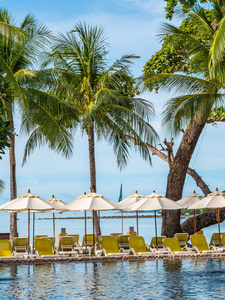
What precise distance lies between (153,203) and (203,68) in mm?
5044

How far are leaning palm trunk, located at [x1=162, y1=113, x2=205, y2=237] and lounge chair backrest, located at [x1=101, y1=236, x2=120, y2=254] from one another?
285 inches

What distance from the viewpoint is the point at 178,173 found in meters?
23.5

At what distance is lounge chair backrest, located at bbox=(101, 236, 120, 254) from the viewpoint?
54.2ft

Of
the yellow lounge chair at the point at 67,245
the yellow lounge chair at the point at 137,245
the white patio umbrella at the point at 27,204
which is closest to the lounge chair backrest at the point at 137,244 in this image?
the yellow lounge chair at the point at 137,245

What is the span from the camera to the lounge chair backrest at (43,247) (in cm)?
1617

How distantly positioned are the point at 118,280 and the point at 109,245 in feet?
15.9

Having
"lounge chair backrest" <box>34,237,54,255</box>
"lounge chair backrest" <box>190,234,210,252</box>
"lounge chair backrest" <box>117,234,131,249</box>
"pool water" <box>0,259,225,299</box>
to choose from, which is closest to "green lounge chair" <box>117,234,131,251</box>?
"lounge chair backrest" <box>117,234,131,249</box>

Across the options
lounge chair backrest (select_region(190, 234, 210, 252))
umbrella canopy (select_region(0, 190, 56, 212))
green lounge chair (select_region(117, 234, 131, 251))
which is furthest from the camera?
green lounge chair (select_region(117, 234, 131, 251))

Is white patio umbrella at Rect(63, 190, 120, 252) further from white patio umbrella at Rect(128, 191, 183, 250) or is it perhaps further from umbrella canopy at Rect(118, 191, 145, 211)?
umbrella canopy at Rect(118, 191, 145, 211)

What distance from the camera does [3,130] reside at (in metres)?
8.62

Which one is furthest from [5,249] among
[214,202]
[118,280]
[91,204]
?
[214,202]

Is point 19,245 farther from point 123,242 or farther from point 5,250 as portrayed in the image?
point 123,242

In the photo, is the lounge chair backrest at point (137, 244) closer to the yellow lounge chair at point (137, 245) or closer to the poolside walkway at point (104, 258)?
the yellow lounge chair at point (137, 245)

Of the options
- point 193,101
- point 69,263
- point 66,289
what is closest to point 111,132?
point 193,101
